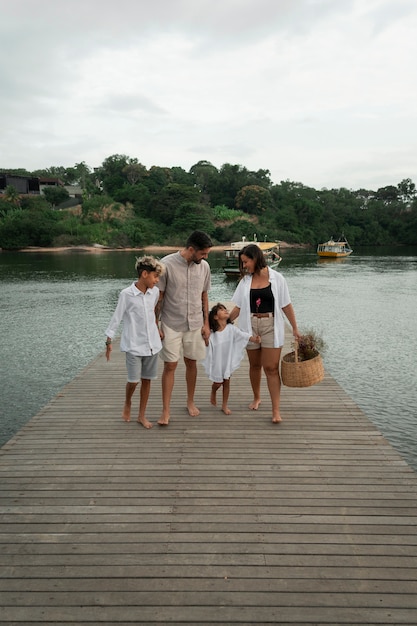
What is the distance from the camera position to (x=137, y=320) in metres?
4.20

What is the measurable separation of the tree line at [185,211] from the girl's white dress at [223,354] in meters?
61.3

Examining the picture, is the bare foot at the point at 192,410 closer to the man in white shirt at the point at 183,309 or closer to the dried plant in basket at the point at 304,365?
the man in white shirt at the point at 183,309

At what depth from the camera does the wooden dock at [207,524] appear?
2.26m

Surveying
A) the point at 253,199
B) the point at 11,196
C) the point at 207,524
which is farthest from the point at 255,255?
the point at 253,199

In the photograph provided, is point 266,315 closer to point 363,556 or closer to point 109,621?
point 363,556

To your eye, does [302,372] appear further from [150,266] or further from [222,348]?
[150,266]

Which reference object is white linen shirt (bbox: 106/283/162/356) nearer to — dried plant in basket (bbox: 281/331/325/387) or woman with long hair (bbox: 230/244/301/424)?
woman with long hair (bbox: 230/244/301/424)

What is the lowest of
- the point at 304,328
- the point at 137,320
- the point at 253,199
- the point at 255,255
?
the point at 304,328

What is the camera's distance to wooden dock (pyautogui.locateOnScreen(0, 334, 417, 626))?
2258 mm

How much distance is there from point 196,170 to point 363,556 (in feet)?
314

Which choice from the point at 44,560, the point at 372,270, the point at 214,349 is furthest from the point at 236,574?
the point at 372,270

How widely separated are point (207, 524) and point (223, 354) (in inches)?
81.8

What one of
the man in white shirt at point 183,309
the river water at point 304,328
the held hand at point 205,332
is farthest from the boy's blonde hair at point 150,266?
the river water at point 304,328

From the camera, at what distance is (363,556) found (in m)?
2.59
